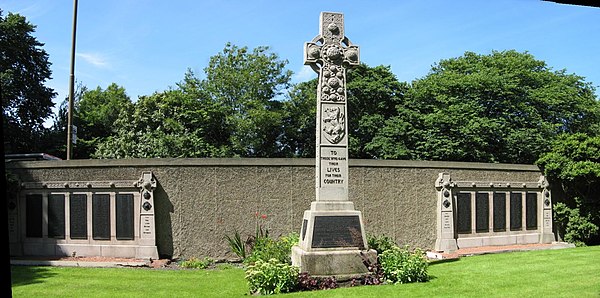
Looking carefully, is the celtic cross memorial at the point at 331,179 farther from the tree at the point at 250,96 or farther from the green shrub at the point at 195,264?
the tree at the point at 250,96

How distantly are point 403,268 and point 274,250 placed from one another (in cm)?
302

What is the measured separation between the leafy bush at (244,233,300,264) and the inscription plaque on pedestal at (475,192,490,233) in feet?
20.5

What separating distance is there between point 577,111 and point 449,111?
9.28 meters

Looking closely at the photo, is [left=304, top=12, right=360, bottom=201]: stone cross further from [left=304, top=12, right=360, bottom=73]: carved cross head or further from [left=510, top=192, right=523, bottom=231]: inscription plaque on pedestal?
[left=510, top=192, right=523, bottom=231]: inscription plaque on pedestal

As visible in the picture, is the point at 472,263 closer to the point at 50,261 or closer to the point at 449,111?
the point at 50,261

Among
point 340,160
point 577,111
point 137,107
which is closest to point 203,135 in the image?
point 137,107

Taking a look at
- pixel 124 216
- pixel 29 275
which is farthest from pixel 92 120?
pixel 29 275

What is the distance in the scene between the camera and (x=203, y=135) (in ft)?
107

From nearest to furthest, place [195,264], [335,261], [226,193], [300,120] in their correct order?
1. [335,261]
2. [195,264]
3. [226,193]
4. [300,120]

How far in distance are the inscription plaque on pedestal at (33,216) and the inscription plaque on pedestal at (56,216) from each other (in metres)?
0.31

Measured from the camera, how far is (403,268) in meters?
10.1

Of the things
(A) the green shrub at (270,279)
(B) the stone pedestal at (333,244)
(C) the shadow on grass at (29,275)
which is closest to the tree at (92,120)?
(C) the shadow on grass at (29,275)

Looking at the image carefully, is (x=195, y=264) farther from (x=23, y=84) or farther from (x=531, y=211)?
(x=23, y=84)

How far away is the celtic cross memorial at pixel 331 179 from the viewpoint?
10.4m
